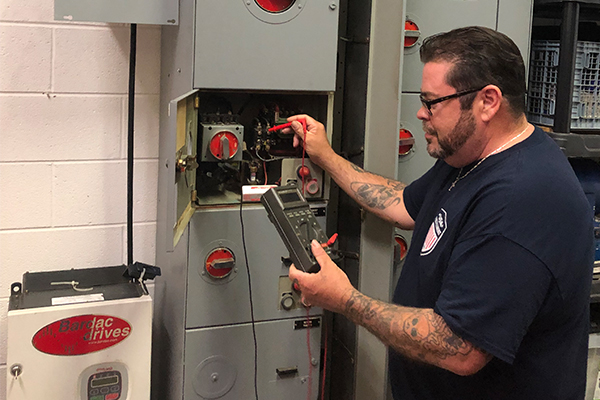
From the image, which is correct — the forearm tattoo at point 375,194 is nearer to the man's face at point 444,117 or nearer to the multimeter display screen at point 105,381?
the man's face at point 444,117

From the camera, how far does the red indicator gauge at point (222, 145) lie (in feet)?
4.78

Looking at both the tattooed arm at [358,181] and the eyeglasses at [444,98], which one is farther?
the tattooed arm at [358,181]

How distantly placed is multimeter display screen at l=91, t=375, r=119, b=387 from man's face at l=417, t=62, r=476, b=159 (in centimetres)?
99

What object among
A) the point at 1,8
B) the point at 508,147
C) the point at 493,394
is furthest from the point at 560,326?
the point at 1,8

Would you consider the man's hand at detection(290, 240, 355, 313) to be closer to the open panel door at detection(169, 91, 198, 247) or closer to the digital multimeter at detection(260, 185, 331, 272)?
the digital multimeter at detection(260, 185, 331, 272)

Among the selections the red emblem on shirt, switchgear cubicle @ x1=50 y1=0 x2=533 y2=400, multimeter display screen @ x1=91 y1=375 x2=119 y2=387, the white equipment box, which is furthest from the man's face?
multimeter display screen @ x1=91 y1=375 x2=119 y2=387

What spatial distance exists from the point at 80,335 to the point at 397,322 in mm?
808

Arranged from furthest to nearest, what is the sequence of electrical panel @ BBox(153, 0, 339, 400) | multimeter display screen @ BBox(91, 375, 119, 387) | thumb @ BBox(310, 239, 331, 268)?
multimeter display screen @ BBox(91, 375, 119, 387) < electrical panel @ BBox(153, 0, 339, 400) < thumb @ BBox(310, 239, 331, 268)

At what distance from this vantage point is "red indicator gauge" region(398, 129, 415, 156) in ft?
5.54

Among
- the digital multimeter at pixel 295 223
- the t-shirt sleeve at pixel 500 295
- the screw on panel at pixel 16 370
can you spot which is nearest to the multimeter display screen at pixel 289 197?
the digital multimeter at pixel 295 223

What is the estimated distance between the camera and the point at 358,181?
1572 mm

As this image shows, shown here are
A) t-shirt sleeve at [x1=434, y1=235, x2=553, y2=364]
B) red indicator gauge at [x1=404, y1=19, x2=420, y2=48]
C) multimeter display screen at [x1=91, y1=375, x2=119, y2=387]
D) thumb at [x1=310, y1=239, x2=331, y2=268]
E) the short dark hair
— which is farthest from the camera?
red indicator gauge at [x1=404, y1=19, x2=420, y2=48]

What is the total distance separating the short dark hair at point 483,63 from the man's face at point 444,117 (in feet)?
0.05

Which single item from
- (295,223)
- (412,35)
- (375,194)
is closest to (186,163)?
(295,223)
